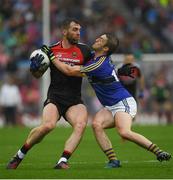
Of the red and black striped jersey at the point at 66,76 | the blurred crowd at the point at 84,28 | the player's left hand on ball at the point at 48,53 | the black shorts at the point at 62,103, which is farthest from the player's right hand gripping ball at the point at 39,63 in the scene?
the blurred crowd at the point at 84,28

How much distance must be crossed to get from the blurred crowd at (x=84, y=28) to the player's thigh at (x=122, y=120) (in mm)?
18789

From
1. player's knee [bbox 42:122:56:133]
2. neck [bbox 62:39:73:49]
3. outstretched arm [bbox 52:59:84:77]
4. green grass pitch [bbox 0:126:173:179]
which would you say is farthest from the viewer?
neck [bbox 62:39:73:49]

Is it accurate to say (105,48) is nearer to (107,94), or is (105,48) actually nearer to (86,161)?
(107,94)

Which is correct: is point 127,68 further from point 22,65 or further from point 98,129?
point 22,65

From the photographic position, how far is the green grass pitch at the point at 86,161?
12500mm

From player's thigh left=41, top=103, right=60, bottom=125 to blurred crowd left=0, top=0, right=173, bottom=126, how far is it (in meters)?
18.8

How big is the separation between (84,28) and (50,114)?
20333 millimetres

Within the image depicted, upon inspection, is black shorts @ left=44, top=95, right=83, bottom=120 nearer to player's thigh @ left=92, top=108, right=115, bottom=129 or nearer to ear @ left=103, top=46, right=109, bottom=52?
player's thigh @ left=92, top=108, right=115, bottom=129

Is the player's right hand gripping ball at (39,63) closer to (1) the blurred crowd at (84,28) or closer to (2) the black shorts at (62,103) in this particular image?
(2) the black shorts at (62,103)

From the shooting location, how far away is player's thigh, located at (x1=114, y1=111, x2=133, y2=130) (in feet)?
44.9

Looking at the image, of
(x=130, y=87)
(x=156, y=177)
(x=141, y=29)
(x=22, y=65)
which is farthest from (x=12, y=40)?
(x=156, y=177)

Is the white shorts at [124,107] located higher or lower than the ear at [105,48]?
lower

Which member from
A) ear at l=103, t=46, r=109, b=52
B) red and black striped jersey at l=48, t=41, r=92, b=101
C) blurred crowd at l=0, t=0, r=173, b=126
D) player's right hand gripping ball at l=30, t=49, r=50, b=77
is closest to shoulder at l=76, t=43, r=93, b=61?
red and black striped jersey at l=48, t=41, r=92, b=101

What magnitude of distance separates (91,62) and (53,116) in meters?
1.04
